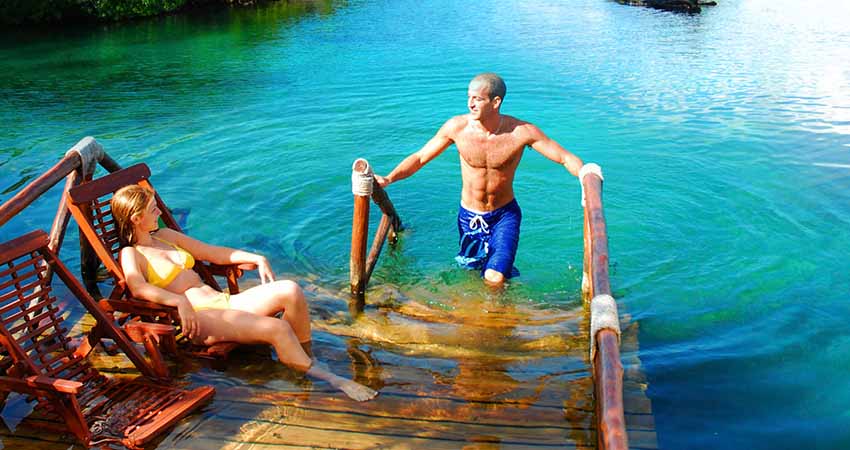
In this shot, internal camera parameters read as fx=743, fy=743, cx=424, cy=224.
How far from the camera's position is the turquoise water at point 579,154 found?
6281 millimetres

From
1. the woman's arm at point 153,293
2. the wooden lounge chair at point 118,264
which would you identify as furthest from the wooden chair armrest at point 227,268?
the woman's arm at point 153,293

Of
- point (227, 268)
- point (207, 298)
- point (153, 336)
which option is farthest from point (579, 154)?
point (153, 336)

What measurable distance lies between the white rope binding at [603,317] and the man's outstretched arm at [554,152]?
192cm

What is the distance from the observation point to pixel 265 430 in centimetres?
425

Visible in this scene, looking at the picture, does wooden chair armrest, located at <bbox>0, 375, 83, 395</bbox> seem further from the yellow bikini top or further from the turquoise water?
the turquoise water

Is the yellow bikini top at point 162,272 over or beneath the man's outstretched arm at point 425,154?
beneath

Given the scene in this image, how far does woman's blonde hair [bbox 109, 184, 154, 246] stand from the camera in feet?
16.6

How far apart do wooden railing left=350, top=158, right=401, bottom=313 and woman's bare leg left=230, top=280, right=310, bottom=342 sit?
98 centimetres

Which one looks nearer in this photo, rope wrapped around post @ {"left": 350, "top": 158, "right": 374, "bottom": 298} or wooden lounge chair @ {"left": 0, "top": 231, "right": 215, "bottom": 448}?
wooden lounge chair @ {"left": 0, "top": 231, "right": 215, "bottom": 448}

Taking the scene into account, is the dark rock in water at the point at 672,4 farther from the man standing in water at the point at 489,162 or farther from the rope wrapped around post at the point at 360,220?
the rope wrapped around post at the point at 360,220

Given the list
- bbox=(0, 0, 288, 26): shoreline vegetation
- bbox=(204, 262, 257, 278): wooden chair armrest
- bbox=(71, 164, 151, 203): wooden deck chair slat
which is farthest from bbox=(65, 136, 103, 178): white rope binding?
bbox=(0, 0, 288, 26): shoreline vegetation

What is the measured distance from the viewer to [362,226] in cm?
589

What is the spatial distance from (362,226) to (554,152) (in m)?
1.65

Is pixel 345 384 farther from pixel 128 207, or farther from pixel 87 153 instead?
pixel 87 153
